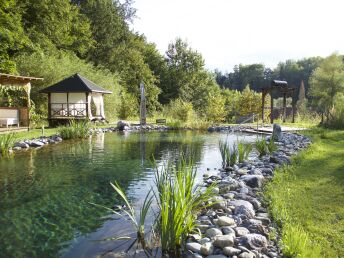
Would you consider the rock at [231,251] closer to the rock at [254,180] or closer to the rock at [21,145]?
the rock at [254,180]

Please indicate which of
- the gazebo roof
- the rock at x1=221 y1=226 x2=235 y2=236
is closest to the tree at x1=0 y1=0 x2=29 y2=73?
the gazebo roof

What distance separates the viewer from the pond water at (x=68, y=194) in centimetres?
375

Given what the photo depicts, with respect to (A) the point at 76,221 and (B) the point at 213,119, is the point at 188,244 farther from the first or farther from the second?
(B) the point at 213,119

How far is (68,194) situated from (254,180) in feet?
10.2

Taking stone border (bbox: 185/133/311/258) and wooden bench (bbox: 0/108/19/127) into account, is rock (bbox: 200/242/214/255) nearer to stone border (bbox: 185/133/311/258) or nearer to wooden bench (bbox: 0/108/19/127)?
stone border (bbox: 185/133/311/258)

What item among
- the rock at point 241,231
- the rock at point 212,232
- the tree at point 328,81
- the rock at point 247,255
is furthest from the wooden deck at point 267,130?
→ the tree at point 328,81

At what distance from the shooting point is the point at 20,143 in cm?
1037

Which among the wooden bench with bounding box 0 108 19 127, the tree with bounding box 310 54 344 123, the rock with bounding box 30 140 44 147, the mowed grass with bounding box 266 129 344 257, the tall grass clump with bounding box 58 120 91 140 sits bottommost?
the mowed grass with bounding box 266 129 344 257

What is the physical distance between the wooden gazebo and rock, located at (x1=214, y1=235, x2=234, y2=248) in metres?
15.1

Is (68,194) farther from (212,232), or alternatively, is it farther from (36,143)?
(36,143)

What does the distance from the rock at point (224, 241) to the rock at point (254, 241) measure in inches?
4.2

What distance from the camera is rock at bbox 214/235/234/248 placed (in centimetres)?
326

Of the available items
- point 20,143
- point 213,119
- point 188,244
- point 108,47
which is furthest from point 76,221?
point 108,47

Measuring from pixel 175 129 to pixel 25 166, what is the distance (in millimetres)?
11083
